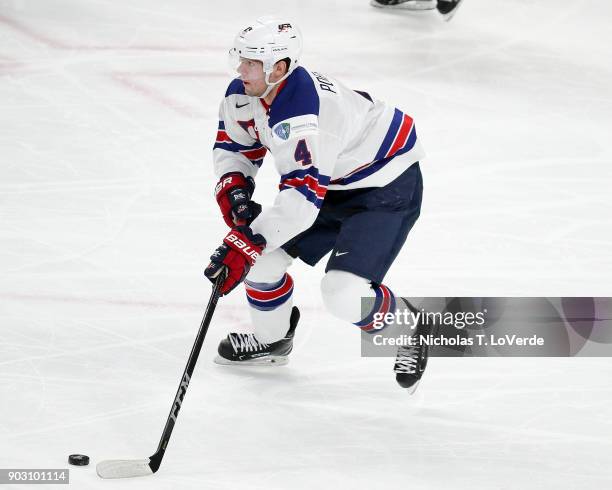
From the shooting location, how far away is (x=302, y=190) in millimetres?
2955

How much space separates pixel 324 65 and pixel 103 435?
12.2ft

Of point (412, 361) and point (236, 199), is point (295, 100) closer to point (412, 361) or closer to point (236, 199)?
point (236, 199)

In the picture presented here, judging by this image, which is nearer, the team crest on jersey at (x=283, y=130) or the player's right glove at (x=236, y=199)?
the team crest on jersey at (x=283, y=130)

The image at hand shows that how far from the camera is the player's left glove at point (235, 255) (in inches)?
116

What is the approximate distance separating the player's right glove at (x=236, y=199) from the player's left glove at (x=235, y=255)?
215mm

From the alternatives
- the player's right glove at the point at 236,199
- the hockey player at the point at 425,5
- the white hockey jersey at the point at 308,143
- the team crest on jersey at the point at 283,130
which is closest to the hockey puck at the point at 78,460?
the white hockey jersey at the point at 308,143

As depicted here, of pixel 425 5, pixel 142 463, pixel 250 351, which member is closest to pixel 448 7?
pixel 425 5

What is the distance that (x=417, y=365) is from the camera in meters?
3.29

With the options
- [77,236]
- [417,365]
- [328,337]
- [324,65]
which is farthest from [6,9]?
[417,365]

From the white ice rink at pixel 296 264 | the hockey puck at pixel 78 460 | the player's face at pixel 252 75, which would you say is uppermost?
the player's face at pixel 252 75

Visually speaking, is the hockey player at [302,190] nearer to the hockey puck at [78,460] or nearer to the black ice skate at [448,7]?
the hockey puck at [78,460]

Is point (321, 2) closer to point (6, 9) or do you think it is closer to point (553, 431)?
point (6, 9)

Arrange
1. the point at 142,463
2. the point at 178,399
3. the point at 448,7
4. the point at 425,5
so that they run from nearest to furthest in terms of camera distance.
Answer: the point at 142,463
the point at 178,399
the point at 448,7
the point at 425,5

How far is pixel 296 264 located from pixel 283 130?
126 centimetres
